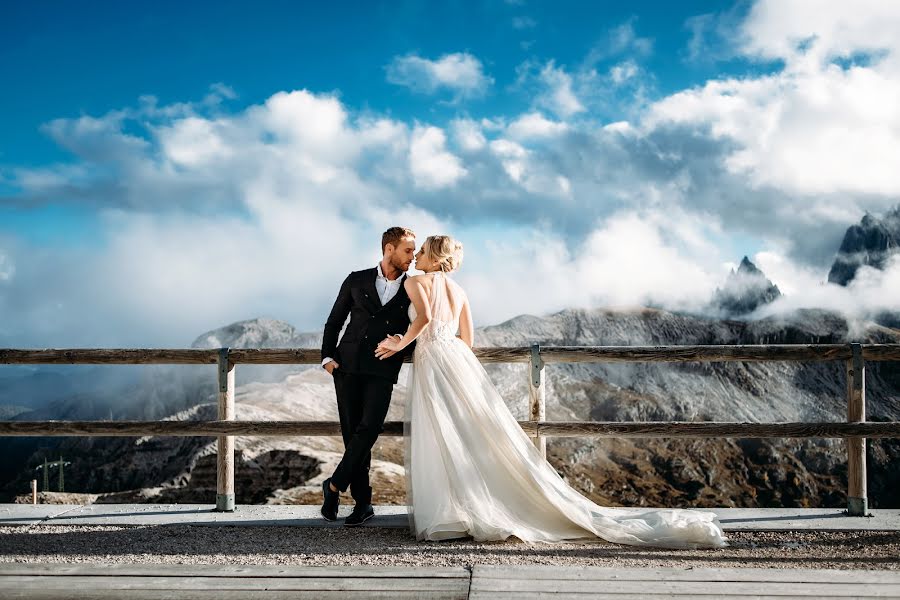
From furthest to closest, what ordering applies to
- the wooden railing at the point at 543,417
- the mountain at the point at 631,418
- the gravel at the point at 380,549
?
the mountain at the point at 631,418 → the wooden railing at the point at 543,417 → the gravel at the point at 380,549

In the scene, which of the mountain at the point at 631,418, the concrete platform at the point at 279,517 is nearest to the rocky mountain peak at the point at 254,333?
the mountain at the point at 631,418

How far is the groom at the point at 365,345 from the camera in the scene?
5.25 metres

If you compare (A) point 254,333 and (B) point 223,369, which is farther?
(A) point 254,333

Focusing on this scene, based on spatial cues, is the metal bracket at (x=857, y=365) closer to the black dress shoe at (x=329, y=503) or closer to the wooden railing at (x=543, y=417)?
the wooden railing at (x=543, y=417)

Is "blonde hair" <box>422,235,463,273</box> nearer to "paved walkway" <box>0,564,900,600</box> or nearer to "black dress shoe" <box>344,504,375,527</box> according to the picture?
"black dress shoe" <box>344,504,375,527</box>

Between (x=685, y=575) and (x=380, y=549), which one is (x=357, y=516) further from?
(x=685, y=575)

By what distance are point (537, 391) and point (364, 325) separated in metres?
1.45

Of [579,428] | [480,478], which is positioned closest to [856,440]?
[579,428]

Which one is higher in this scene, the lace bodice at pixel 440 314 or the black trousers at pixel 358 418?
the lace bodice at pixel 440 314

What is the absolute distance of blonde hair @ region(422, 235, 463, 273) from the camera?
523cm

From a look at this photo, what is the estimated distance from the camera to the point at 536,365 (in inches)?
223

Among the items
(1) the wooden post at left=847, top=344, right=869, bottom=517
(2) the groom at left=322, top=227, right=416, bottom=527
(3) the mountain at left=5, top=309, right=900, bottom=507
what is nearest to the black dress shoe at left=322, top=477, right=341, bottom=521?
(2) the groom at left=322, top=227, right=416, bottom=527

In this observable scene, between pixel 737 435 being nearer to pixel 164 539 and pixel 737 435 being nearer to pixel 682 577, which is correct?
pixel 682 577

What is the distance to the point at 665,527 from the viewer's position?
472cm
